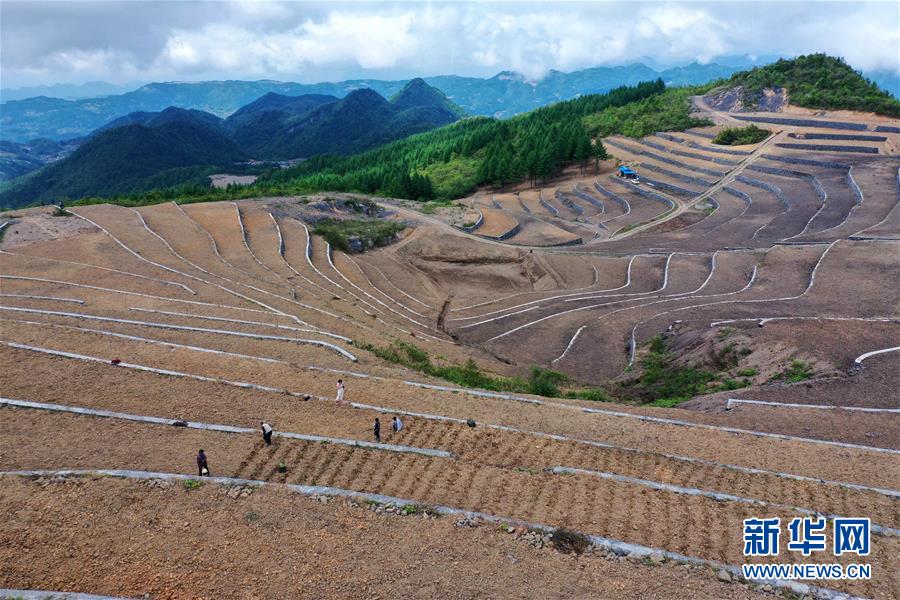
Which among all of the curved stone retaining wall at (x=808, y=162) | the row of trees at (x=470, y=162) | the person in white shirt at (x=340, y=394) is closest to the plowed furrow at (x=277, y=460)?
the person in white shirt at (x=340, y=394)

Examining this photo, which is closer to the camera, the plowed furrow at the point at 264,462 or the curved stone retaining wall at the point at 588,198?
the plowed furrow at the point at 264,462

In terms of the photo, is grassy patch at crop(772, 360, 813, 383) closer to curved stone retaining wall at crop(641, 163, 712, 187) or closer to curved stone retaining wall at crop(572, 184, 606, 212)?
curved stone retaining wall at crop(572, 184, 606, 212)

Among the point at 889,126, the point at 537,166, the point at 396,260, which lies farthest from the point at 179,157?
the point at 889,126

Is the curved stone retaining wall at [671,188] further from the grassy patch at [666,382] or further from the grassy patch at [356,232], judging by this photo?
the grassy patch at [666,382]

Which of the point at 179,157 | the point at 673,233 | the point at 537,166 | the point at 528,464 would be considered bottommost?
the point at 528,464

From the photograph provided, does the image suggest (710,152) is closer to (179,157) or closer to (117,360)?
(117,360)

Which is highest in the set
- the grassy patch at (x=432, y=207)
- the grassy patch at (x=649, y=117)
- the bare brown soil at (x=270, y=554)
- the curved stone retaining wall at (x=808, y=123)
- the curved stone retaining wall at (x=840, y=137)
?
the grassy patch at (x=649, y=117)
